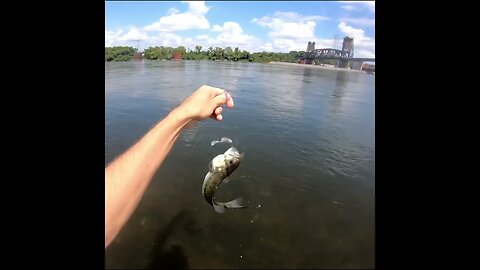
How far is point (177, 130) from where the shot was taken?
6.21ft

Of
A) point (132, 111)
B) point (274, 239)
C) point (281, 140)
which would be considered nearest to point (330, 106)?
point (281, 140)

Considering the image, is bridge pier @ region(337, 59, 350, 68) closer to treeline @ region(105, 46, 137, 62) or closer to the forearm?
treeline @ region(105, 46, 137, 62)

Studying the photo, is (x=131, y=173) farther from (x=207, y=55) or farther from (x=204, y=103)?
(x=207, y=55)

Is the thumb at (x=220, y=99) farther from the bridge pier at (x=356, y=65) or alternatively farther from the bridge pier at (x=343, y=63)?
the bridge pier at (x=343, y=63)

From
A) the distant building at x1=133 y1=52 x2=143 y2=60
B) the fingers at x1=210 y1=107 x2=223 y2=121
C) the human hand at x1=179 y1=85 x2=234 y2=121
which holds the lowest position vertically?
the fingers at x1=210 y1=107 x2=223 y2=121

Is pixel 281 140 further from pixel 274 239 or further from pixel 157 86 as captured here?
pixel 157 86

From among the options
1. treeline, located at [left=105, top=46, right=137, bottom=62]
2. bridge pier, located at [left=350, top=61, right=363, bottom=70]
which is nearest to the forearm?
treeline, located at [left=105, top=46, right=137, bottom=62]

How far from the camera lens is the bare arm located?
1.52 metres

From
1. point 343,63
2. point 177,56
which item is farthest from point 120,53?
point 343,63

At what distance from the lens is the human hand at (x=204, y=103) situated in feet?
6.64

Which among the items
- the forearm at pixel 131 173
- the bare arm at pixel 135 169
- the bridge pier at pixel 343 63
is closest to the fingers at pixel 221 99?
the bare arm at pixel 135 169

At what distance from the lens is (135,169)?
5.31 feet

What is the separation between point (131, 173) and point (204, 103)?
73cm
